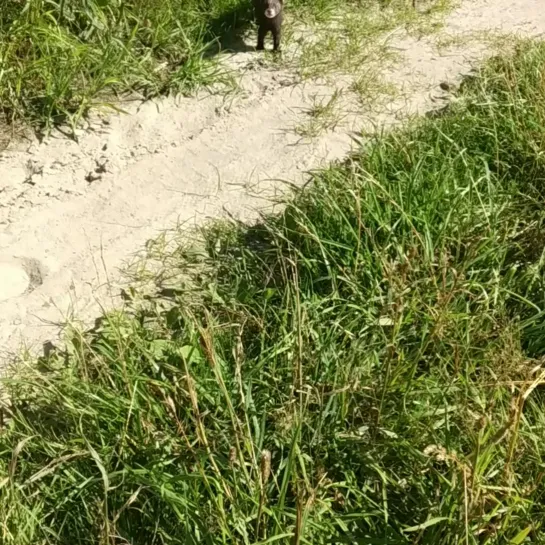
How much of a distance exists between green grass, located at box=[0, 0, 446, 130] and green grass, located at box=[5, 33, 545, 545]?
1152 millimetres

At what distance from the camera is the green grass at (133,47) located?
12.5ft

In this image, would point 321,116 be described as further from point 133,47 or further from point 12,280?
point 12,280

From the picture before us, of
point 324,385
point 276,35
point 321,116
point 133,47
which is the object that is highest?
point 133,47

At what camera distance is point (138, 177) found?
3.62 m

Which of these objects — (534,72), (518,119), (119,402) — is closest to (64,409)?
(119,402)

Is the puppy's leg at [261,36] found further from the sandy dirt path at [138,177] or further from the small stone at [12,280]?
the small stone at [12,280]

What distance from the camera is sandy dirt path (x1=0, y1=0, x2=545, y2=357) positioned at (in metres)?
3.10

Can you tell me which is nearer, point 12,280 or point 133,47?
point 12,280

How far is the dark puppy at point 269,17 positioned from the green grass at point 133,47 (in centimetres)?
18

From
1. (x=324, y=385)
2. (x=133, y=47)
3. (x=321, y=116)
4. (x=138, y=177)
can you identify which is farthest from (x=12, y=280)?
(x=321, y=116)

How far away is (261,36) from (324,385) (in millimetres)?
2668

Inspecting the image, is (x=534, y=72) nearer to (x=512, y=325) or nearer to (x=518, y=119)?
(x=518, y=119)

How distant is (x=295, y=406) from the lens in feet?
7.69

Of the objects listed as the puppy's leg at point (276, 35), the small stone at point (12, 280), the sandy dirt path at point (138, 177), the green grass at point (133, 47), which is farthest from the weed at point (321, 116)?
the small stone at point (12, 280)
